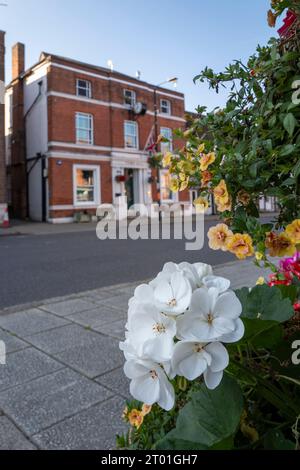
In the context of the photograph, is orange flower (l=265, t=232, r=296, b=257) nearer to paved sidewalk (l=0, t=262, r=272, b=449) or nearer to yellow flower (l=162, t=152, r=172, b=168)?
yellow flower (l=162, t=152, r=172, b=168)

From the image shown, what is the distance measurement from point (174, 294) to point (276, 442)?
15.3 inches

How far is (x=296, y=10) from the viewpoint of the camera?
100cm

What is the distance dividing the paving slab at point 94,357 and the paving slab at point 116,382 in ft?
0.20

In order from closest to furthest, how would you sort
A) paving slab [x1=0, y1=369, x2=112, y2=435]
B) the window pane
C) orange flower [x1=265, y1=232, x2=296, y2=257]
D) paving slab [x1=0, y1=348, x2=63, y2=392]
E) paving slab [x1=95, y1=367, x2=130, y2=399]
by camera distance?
orange flower [x1=265, y1=232, x2=296, y2=257] < paving slab [x1=0, y1=369, x2=112, y2=435] < paving slab [x1=95, y1=367, x2=130, y2=399] < paving slab [x1=0, y1=348, x2=63, y2=392] < the window pane

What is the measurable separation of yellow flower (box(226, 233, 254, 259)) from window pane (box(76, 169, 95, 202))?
20247 mm

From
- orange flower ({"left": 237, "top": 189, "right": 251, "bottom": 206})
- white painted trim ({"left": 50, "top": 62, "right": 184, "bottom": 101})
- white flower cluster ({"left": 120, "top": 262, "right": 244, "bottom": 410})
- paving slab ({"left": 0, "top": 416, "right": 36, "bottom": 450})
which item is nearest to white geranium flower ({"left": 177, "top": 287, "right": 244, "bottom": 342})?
white flower cluster ({"left": 120, "top": 262, "right": 244, "bottom": 410})

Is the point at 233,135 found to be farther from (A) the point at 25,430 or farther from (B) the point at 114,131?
(B) the point at 114,131

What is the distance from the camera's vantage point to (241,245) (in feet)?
3.32

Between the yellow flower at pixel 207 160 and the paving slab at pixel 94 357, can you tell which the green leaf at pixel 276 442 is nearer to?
the yellow flower at pixel 207 160

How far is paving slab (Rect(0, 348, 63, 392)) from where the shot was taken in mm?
2416

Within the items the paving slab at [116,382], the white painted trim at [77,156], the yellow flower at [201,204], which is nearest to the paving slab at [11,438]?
the paving slab at [116,382]

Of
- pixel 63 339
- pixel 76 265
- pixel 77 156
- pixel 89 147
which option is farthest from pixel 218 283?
pixel 89 147

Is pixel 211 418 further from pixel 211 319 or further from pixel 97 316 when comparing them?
pixel 97 316

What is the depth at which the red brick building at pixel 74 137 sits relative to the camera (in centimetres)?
1988
